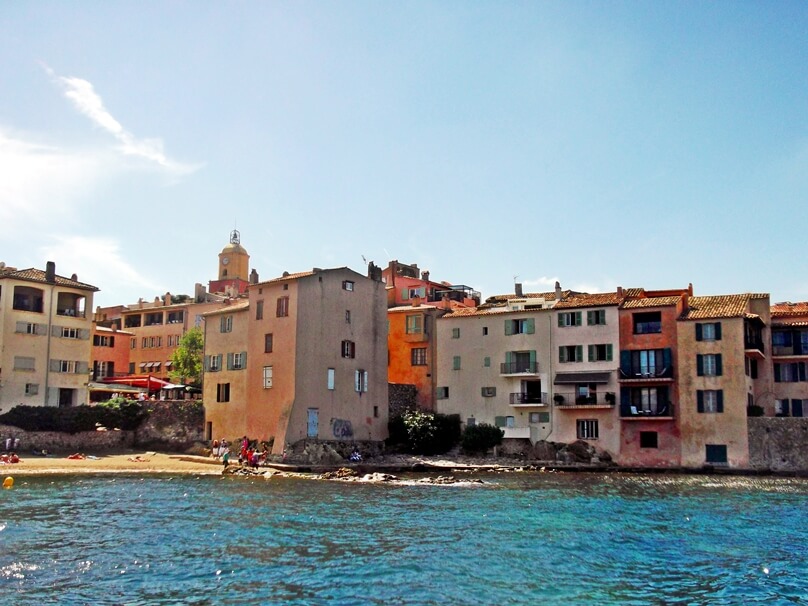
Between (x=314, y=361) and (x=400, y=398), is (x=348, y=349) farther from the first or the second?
(x=400, y=398)

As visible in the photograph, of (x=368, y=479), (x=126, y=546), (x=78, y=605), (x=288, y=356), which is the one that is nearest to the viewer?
(x=78, y=605)

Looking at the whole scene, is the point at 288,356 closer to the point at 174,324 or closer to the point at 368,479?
the point at 368,479

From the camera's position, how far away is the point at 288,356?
56.9 m

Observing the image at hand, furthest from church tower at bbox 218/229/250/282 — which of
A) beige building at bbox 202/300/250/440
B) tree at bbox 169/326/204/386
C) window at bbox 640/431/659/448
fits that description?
window at bbox 640/431/659/448

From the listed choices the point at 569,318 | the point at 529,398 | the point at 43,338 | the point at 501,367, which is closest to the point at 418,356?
the point at 501,367

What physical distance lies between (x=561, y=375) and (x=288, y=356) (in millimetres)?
20396

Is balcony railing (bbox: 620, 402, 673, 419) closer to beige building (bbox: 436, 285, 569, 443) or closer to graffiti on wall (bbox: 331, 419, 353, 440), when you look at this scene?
beige building (bbox: 436, 285, 569, 443)

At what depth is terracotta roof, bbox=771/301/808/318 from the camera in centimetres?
6425

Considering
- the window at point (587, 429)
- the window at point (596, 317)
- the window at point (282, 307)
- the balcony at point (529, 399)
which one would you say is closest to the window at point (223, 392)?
the window at point (282, 307)

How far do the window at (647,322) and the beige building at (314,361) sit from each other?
18.8 meters

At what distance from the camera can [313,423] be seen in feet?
187

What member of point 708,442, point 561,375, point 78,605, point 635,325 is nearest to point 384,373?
point 561,375

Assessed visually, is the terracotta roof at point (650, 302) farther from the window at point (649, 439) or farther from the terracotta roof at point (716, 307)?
the window at point (649, 439)

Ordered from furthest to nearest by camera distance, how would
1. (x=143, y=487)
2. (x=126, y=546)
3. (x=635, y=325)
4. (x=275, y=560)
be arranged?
1. (x=635, y=325)
2. (x=143, y=487)
3. (x=126, y=546)
4. (x=275, y=560)
